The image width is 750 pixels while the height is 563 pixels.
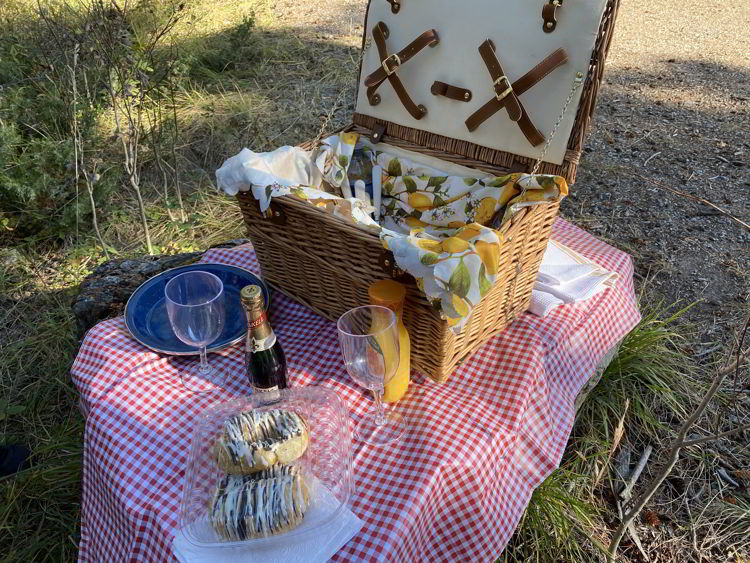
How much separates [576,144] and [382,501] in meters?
1.13

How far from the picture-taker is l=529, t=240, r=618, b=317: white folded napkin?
1697 mm

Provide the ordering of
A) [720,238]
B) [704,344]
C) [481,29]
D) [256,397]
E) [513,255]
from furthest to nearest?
[720,238] < [704,344] < [481,29] < [513,255] < [256,397]

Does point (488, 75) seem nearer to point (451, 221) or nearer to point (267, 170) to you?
point (451, 221)

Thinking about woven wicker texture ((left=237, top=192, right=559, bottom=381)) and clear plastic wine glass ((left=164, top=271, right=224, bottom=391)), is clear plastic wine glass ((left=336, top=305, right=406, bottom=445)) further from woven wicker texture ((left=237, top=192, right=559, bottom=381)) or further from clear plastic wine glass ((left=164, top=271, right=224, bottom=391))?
clear plastic wine glass ((left=164, top=271, right=224, bottom=391))

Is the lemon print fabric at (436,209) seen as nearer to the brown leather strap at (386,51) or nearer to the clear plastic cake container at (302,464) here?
the brown leather strap at (386,51)

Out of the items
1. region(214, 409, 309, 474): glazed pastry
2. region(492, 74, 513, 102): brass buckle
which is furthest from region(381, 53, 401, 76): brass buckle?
region(214, 409, 309, 474): glazed pastry

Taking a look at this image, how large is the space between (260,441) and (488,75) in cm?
133

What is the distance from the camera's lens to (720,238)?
2877 mm

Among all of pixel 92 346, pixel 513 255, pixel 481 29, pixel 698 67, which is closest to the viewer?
pixel 513 255

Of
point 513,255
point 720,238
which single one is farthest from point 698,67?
point 513,255

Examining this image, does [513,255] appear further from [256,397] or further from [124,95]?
[124,95]

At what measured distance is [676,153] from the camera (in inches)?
138


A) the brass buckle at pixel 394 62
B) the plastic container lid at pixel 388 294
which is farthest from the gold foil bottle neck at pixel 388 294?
the brass buckle at pixel 394 62

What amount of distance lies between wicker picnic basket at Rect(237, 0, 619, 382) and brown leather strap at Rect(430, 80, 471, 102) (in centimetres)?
18
